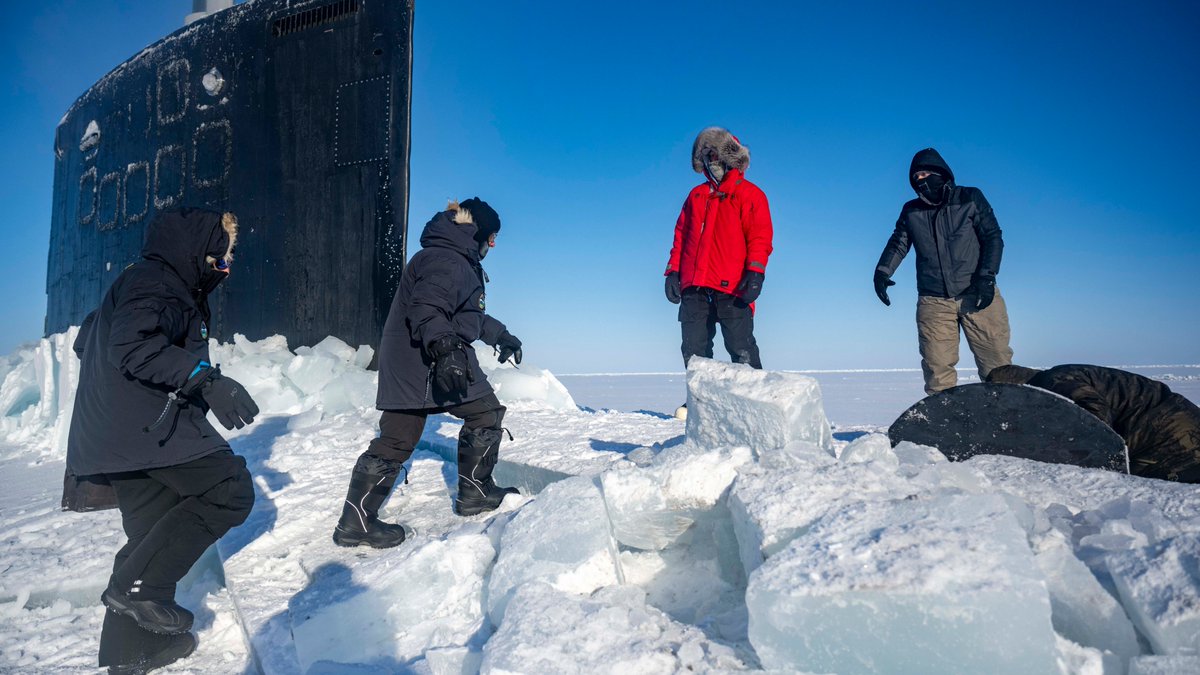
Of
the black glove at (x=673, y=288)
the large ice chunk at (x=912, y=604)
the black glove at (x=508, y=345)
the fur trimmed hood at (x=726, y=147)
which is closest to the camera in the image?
the large ice chunk at (x=912, y=604)

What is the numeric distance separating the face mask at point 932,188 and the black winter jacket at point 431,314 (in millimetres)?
2859

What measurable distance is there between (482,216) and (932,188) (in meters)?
2.83

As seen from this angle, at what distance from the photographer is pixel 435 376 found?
248cm

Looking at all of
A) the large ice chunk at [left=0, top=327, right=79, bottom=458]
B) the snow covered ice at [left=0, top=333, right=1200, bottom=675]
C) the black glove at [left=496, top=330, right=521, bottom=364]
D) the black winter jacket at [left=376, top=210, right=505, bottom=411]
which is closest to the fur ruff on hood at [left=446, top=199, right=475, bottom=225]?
the black winter jacket at [left=376, top=210, right=505, bottom=411]

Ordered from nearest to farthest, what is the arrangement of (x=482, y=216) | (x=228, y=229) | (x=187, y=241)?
1. (x=187, y=241)
2. (x=228, y=229)
3. (x=482, y=216)

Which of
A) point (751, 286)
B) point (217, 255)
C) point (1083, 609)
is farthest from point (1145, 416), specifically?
point (217, 255)

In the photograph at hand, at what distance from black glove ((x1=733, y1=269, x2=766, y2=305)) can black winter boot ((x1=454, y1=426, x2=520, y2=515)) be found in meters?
2.08

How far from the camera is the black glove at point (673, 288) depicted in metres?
4.53

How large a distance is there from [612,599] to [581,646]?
30cm

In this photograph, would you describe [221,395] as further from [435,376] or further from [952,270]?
[952,270]

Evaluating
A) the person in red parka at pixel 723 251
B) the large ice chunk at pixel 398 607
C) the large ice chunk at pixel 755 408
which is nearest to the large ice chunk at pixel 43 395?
the large ice chunk at pixel 398 607

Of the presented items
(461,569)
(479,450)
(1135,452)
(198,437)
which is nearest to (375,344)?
(479,450)

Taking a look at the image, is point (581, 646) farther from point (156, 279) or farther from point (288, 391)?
point (288, 391)

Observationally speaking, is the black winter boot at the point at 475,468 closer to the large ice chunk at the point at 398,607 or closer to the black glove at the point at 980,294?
the large ice chunk at the point at 398,607
